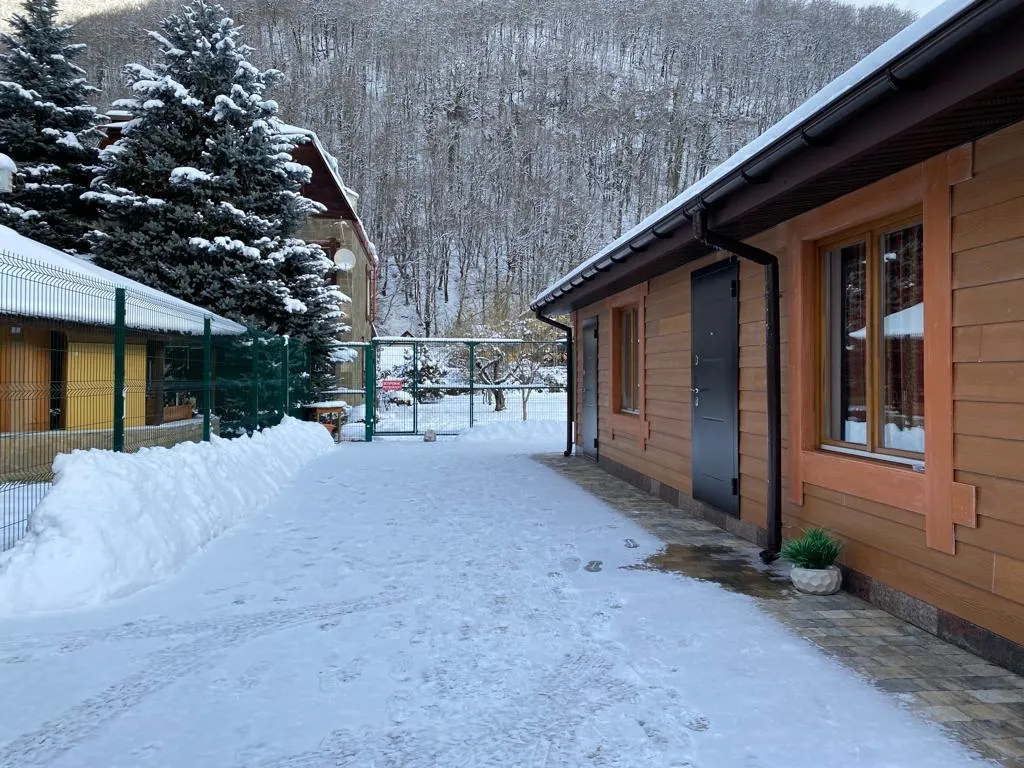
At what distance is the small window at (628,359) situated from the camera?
8.62 metres

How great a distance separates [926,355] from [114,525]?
4722mm

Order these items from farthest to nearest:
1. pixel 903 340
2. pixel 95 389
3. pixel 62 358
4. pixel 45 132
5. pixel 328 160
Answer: pixel 328 160 < pixel 45 132 < pixel 62 358 < pixel 95 389 < pixel 903 340

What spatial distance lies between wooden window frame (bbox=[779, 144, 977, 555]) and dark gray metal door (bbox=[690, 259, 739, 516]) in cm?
97

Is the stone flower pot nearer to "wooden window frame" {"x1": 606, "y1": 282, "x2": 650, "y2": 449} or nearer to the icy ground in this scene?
the icy ground

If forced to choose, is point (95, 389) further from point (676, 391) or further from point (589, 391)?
point (589, 391)

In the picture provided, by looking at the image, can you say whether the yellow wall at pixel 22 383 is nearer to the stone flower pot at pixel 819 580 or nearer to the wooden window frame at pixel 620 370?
the wooden window frame at pixel 620 370

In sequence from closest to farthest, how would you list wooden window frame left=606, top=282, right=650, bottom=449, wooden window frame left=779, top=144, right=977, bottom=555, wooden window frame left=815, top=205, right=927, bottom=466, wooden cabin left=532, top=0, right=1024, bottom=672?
wooden cabin left=532, top=0, right=1024, bottom=672
wooden window frame left=779, top=144, right=977, bottom=555
wooden window frame left=815, top=205, right=927, bottom=466
wooden window frame left=606, top=282, right=650, bottom=449

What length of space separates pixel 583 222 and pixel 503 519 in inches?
1538

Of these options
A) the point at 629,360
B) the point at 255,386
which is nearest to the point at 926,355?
the point at 629,360

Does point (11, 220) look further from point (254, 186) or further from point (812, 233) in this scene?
point (812, 233)

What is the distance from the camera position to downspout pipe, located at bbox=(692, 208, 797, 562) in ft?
15.2

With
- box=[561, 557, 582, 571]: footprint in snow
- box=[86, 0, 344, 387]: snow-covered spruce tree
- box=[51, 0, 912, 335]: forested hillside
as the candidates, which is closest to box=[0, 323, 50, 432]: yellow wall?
box=[86, 0, 344, 387]: snow-covered spruce tree

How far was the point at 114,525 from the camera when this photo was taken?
4.19 m

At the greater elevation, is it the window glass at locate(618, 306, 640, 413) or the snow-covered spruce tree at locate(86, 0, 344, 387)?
the snow-covered spruce tree at locate(86, 0, 344, 387)
